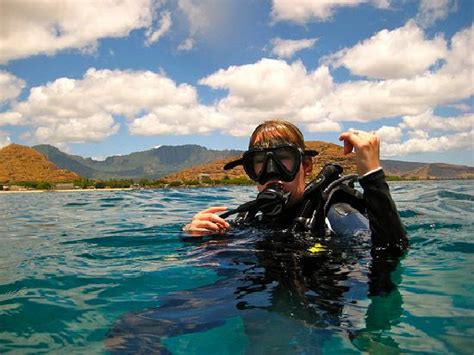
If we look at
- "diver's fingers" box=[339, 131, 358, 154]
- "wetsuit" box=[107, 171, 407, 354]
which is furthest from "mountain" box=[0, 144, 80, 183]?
"diver's fingers" box=[339, 131, 358, 154]

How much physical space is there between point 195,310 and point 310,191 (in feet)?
5.48

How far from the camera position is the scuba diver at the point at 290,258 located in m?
2.13

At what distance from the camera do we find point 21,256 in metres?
4.54

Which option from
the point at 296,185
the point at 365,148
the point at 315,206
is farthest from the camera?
the point at 296,185

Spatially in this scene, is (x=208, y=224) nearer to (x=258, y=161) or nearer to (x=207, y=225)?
(x=207, y=225)

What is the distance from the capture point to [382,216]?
2764 mm

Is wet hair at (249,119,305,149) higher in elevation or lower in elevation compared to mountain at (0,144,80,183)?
lower

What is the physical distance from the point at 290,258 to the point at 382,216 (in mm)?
815

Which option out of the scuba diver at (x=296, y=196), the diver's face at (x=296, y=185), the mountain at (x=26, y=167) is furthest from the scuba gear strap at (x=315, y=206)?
the mountain at (x=26, y=167)

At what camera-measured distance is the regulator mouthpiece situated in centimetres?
355

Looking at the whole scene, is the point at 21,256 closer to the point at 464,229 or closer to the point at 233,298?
the point at 233,298

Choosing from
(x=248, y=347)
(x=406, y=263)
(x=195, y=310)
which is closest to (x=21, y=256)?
(x=195, y=310)

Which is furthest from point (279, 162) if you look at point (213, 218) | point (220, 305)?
point (220, 305)

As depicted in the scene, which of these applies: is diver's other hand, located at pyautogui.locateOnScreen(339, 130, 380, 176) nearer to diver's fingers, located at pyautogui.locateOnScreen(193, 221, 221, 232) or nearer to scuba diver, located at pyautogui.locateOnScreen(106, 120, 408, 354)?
scuba diver, located at pyautogui.locateOnScreen(106, 120, 408, 354)
